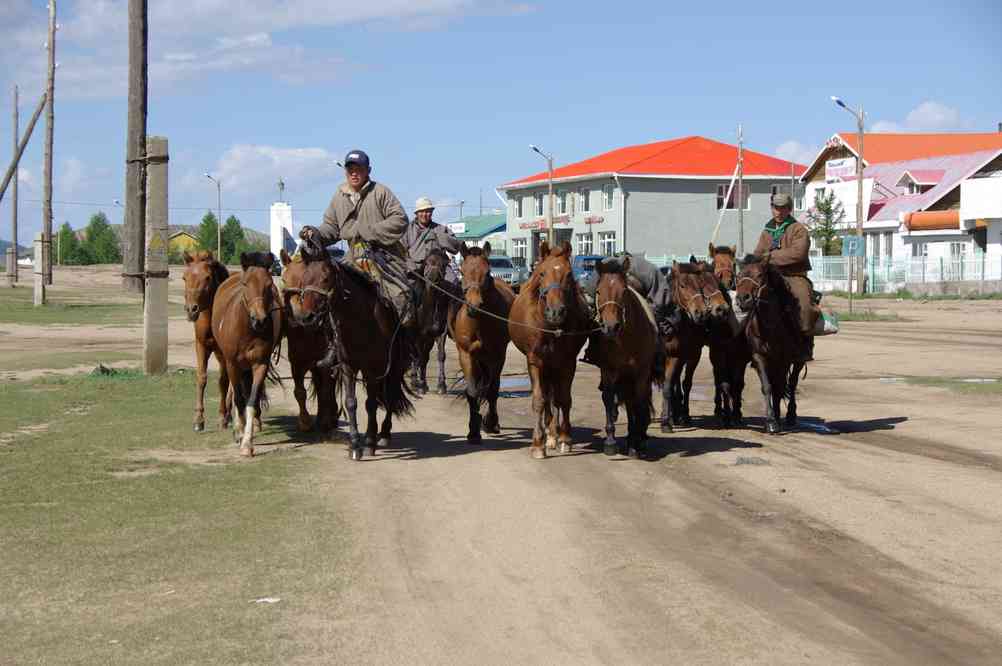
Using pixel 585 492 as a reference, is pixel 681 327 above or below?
above

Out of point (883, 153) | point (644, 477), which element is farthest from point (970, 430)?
point (883, 153)

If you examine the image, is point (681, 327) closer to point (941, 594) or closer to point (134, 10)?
point (941, 594)

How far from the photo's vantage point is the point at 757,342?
52.0 ft

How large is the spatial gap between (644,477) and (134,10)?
16412 mm

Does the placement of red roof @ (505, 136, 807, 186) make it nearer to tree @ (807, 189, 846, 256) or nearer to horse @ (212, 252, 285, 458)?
tree @ (807, 189, 846, 256)

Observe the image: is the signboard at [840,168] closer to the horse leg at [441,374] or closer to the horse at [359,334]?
the horse leg at [441,374]

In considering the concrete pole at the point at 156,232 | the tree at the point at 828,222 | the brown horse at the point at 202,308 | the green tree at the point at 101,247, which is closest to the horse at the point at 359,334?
the brown horse at the point at 202,308

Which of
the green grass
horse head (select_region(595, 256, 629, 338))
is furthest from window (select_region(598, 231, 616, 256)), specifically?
horse head (select_region(595, 256, 629, 338))

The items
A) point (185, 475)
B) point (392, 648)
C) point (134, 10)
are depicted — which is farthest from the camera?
point (134, 10)

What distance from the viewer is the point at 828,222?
78500 mm

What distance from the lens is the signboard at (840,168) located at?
8225cm

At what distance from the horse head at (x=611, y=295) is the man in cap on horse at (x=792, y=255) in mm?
3535

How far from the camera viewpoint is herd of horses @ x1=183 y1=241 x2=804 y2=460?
13281 millimetres

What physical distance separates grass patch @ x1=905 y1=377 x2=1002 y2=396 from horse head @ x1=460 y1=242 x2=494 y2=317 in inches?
350
